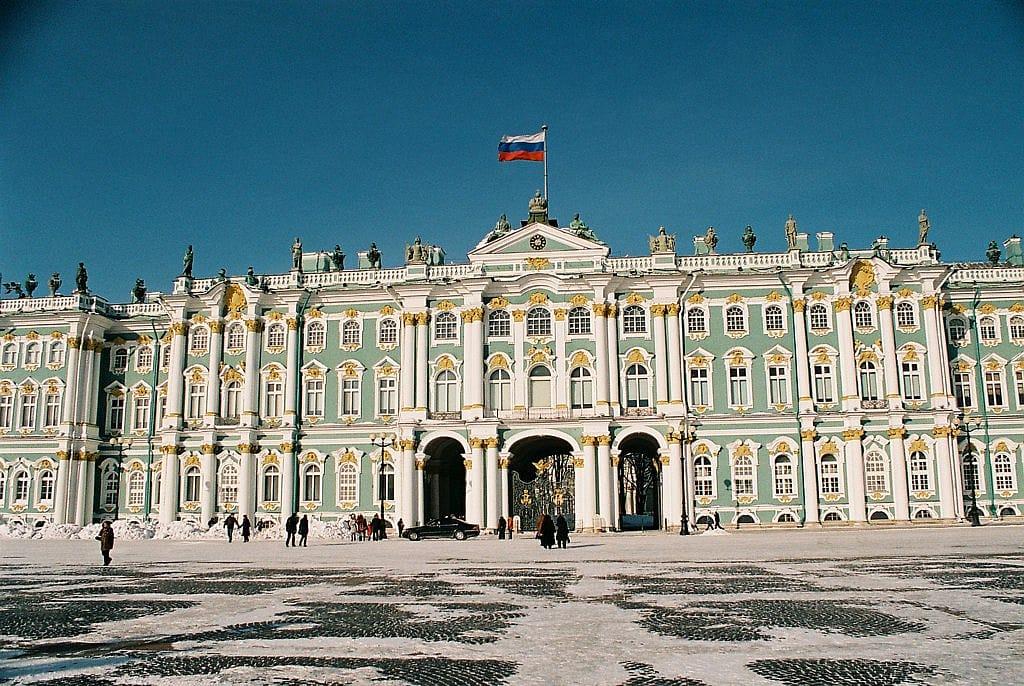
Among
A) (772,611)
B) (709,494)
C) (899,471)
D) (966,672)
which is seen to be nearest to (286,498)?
(709,494)

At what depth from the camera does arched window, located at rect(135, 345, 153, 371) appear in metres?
67.1

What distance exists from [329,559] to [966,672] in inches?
1059

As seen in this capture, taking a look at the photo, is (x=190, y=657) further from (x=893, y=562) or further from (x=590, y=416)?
(x=590, y=416)

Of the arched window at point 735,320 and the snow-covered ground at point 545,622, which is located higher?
the arched window at point 735,320

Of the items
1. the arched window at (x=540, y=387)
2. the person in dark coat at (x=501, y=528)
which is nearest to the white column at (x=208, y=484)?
the person in dark coat at (x=501, y=528)

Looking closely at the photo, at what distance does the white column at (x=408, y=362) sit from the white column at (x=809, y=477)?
934 inches

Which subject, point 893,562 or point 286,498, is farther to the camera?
point 286,498

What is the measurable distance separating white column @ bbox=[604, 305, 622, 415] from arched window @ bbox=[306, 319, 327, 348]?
18605 mm

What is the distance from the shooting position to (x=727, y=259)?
204ft

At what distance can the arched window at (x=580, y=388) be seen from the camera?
6019 cm

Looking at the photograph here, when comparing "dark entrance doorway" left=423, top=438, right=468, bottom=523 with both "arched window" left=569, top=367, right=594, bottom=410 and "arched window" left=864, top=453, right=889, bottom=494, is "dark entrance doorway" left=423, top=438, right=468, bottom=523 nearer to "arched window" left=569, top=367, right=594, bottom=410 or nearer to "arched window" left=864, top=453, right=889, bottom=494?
"arched window" left=569, top=367, right=594, bottom=410

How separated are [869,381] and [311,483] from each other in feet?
115

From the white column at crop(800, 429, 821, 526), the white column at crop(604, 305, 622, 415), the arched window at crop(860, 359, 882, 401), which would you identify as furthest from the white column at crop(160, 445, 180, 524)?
the arched window at crop(860, 359, 882, 401)

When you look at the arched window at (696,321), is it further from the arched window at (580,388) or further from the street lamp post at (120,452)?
the street lamp post at (120,452)
